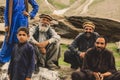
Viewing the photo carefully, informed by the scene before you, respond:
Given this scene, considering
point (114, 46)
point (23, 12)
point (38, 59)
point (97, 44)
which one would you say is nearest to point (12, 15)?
point (23, 12)

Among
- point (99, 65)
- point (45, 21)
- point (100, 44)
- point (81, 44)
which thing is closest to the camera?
point (100, 44)

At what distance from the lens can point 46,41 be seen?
9172 millimetres

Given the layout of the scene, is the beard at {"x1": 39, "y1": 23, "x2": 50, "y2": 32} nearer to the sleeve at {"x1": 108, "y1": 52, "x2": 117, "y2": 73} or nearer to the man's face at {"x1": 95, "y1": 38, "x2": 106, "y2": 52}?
the man's face at {"x1": 95, "y1": 38, "x2": 106, "y2": 52}

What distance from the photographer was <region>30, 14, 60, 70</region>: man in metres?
9.17

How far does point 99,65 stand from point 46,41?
53.9 inches

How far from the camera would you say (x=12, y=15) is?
9.31 metres

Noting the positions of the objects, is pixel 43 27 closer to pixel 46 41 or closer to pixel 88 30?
pixel 46 41

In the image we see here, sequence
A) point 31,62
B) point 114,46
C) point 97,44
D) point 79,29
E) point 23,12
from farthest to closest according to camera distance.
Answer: point 79,29 → point 114,46 → point 23,12 → point 97,44 → point 31,62

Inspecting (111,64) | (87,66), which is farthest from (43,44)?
(111,64)

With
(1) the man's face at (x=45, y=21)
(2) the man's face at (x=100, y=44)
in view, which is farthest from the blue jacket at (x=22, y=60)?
(1) the man's face at (x=45, y=21)

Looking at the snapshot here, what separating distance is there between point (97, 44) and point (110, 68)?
0.52 m

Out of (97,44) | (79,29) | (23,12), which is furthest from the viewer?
(79,29)

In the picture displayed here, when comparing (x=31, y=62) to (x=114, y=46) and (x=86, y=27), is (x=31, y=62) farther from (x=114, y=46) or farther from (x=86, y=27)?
(x=114, y=46)

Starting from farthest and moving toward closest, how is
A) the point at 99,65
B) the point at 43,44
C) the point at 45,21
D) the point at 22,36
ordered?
the point at 45,21 < the point at 43,44 < the point at 99,65 < the point at 22,36
